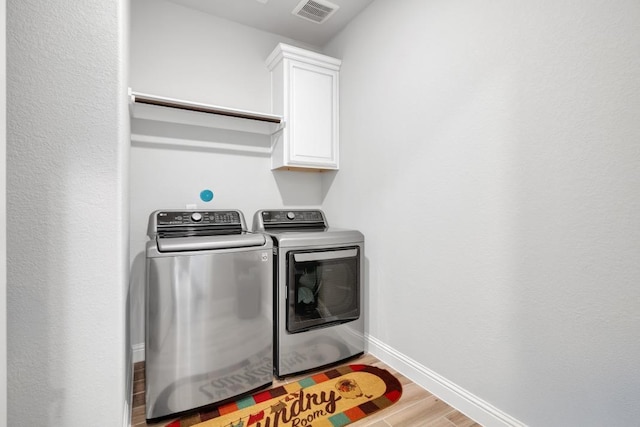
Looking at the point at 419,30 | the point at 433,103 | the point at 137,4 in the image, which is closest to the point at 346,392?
the point at 433,103

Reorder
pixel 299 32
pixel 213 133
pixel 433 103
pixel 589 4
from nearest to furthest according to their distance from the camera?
1. pixel 589 4
2. pixel 433 103
3. pixel 213 133
4. pixel 299 32

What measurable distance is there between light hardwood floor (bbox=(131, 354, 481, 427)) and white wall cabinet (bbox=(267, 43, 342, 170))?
1.69 m

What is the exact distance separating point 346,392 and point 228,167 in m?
1.79

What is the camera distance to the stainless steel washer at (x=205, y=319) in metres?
1.53

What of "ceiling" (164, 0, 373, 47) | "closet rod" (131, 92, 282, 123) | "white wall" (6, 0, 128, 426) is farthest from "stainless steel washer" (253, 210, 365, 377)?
"ceiling" (164, 0, 373, 47)

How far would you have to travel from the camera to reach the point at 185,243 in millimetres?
1589

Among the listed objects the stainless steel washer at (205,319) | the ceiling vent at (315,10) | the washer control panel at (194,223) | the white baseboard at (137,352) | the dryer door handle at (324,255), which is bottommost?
the white baseboard at (137,352)

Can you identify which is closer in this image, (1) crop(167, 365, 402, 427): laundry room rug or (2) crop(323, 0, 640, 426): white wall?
(2) crop(323, 0, 640, 426): white wall

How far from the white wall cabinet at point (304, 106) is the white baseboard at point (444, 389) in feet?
4.81

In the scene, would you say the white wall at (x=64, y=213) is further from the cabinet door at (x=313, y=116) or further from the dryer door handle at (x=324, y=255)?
the cabinet door at (x=313, y=116)

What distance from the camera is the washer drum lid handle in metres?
1.56

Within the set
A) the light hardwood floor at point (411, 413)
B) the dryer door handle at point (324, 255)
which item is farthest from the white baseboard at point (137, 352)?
the dryer door handle at point (324, 255)

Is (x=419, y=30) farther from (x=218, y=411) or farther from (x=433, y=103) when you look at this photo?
(x=218, y=411)

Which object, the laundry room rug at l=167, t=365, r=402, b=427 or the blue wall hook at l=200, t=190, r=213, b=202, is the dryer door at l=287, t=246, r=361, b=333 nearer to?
the laundry room rug at l=167, t=365, r=402, b=427
